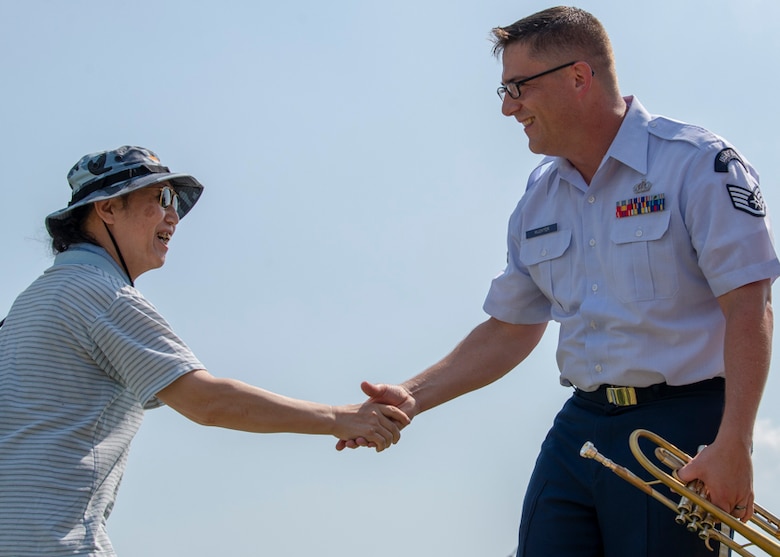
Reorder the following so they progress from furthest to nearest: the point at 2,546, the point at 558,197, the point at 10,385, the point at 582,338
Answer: the point at 558,197
the point at 582,338
the point at 10,385
the point at 2,546

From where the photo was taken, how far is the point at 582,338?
221 inches

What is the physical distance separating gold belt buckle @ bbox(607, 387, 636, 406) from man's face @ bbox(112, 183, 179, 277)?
2.44 metres

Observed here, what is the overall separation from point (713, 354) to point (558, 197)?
1.27 meters

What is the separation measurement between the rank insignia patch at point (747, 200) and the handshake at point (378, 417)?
2380 mm

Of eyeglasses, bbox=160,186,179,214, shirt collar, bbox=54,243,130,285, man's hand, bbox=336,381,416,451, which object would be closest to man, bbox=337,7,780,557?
man's hand, bbox=336,381,416,451

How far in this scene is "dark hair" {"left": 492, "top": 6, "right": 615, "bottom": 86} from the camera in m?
6.01

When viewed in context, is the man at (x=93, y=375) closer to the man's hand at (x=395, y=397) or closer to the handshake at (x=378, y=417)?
the handshake at (x=378, y=417)

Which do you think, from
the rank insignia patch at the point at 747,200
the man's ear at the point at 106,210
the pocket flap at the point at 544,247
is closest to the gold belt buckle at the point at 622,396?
the pocket flap at the point at 544,247

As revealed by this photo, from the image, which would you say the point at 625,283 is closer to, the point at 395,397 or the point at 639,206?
the point at 639,206

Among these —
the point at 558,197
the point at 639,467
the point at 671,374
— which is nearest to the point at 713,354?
the point at 671,374

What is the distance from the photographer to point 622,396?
5.38 m

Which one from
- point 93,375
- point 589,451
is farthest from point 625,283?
point 93,375

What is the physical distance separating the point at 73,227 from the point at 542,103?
2556 mm

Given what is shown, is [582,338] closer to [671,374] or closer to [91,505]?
[671,374]
